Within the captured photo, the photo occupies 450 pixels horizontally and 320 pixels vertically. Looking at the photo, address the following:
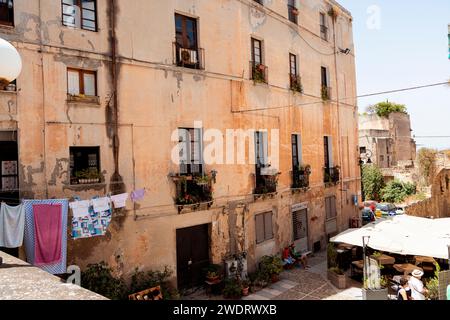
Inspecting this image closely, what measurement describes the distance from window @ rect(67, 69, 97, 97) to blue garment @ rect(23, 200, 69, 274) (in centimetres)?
325

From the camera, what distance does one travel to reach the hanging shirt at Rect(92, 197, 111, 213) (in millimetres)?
10054

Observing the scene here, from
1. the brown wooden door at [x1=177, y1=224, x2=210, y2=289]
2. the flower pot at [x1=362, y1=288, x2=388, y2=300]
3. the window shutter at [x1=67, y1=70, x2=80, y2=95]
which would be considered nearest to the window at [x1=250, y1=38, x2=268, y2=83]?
the brown wooden door at [x1=177, y1=224, x2=210, y2=289]

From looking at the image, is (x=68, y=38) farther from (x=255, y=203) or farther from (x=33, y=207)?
(x=255, y=203)

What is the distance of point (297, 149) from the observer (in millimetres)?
18328

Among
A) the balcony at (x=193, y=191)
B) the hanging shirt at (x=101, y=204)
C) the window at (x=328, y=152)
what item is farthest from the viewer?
the window at (x=328, y=152)

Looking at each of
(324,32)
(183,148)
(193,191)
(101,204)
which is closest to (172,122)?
(183,148)

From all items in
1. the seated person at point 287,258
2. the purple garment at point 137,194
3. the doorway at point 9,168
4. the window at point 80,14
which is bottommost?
the seated person at point 287,258

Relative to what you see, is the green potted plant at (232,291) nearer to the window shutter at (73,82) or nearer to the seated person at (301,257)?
the seated person at (301,257)

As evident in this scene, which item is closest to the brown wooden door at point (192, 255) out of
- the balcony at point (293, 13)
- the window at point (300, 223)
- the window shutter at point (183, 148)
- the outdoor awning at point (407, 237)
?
the window shutter at point (183, 148)

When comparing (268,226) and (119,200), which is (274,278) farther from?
(119,200)

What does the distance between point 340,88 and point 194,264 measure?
583 inches

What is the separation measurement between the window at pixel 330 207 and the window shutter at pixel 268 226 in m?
5.48

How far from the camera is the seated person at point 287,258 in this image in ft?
51.3

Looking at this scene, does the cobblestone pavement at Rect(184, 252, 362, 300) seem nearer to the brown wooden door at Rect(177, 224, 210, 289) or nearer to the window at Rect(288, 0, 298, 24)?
the brown wooden door at Rect(177, 224, 210, 289)
